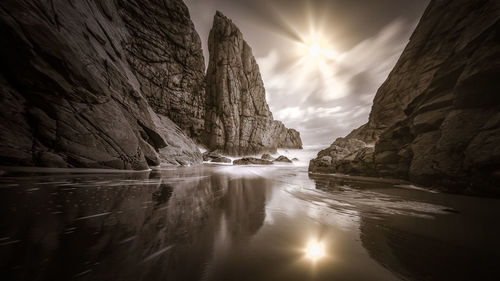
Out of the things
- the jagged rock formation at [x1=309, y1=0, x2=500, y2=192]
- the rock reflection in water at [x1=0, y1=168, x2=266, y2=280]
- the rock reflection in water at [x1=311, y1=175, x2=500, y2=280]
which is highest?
the jagged rock formation at [x1=309, y1=0, x2=500, y2=192]

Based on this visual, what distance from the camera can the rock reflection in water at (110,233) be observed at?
3.37ft

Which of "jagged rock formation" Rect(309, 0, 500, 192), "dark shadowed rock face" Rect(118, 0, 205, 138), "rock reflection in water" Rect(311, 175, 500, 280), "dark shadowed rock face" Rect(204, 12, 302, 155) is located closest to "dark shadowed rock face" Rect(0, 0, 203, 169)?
"rock reflection in water" Rect(311, 175, 500, 280)

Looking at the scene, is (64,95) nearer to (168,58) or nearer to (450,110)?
(450,110)

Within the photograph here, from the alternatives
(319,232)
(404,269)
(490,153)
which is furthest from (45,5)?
(490,153)

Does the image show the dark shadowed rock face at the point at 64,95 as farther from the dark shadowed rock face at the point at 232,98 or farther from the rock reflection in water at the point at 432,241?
the dark shadowed rock face at the point at 232,98

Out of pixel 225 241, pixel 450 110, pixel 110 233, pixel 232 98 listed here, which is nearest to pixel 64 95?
pixel 110 233

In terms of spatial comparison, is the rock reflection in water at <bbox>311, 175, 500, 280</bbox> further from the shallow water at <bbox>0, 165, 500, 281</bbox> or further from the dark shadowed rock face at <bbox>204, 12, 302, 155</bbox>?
the dark shadowed rock face at <bbox>204, 12, 302, 155</bbox>

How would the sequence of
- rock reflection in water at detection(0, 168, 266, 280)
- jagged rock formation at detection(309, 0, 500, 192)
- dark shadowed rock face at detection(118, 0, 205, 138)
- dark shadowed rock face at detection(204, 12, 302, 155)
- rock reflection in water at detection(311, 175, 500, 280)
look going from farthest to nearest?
1. dark shadowed rock face at detection(204, 12, 302, 155)
2. dark shadowed rock face at detection(118, 0, 205, 138)
3. jagged rock formation at detection(309, 0, 500, 192)
4. rock reflection in water at detection(311, 175, 500, 280)
5. rock reflection in water at detection(0, 168, 266, 280)

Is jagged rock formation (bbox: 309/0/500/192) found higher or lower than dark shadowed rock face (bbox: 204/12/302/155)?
lower

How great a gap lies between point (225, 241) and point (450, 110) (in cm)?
936

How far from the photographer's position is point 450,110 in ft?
19.1

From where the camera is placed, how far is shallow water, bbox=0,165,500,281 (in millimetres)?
1098

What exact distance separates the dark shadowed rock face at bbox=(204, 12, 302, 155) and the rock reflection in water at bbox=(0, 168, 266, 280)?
27.6 meters

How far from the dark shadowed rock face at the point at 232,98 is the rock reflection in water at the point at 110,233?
1085 inches
